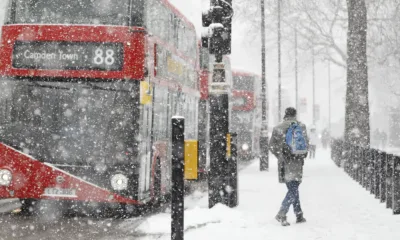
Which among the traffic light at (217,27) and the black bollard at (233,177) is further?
the black bollard at (233,177)

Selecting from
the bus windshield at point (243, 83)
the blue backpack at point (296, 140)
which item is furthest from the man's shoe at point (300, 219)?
the bus windshield at point (243, 83)

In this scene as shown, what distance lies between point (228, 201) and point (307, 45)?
2784 centimetres

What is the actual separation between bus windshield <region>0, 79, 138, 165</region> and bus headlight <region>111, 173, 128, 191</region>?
223 mm

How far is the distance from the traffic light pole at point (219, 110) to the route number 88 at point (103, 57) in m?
1.55

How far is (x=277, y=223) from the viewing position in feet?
33.2

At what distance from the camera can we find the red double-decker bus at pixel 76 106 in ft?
34.2

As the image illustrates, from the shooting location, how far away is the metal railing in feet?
36.6

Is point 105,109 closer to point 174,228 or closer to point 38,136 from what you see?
point 38,136

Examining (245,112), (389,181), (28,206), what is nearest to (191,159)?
(28,206)

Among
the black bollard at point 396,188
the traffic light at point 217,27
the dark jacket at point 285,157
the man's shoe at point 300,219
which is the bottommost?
the man's shoe at point 300,219

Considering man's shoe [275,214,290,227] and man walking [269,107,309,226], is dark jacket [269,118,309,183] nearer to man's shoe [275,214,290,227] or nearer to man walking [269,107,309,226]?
man walking [269,107,309,226]

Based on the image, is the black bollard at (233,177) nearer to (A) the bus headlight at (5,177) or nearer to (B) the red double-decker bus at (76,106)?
(B) the red double-decker bus at (76,106)

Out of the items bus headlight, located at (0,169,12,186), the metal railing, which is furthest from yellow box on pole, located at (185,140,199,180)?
the metal railing

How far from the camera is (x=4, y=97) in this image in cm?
1054
